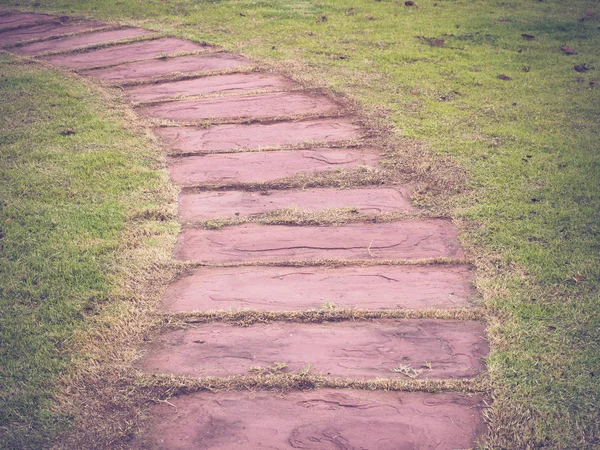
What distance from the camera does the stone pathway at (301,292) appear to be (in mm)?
1857

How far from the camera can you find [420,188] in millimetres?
3148

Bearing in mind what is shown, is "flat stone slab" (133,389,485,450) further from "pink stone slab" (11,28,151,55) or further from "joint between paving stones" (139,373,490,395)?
"pink stone slab" (11,28,151,55)

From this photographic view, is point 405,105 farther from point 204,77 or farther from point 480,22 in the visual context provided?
point 480,22

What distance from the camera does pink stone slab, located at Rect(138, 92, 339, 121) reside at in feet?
13.3

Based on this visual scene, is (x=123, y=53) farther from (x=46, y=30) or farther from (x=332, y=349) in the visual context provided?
(x=332, y=349)

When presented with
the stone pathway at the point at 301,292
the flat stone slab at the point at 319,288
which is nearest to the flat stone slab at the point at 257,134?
the stone pathway at the point at 301,292

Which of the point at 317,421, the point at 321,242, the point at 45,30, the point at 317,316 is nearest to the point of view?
the point at 317,421

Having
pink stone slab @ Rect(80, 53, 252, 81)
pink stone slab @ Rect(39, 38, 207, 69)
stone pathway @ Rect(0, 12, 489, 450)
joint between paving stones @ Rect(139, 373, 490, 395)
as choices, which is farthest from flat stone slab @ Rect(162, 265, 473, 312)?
pink stone slab @ Rect(39, 38, 207, 69)

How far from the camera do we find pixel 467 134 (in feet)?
12.0

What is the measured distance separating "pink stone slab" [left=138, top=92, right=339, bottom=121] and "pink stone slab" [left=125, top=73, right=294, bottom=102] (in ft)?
0.50

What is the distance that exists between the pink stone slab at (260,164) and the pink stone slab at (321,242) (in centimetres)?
52

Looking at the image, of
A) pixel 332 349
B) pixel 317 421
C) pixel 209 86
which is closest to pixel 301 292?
pixel 332 349

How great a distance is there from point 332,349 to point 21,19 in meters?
5.84

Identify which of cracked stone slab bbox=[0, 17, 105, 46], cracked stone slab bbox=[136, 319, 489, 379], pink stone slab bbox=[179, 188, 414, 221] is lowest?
cracked stone slab bbox=[136, 319, 489, 379]
